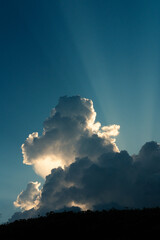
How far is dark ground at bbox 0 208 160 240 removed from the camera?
15125mm

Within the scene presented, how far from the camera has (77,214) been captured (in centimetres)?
2203

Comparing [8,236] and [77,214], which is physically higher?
[77,214]

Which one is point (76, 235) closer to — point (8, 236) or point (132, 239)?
point (132, 239)

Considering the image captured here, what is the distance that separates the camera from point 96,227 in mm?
16859

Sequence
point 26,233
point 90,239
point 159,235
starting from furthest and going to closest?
1. point 26,233
2. point 90,239
3. point 159,235

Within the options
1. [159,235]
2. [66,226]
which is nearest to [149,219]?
[159,235]

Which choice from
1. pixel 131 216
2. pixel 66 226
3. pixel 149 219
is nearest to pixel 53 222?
pixel 66 226

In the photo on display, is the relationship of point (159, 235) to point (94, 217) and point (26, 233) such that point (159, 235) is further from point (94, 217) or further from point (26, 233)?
point (26, 233)

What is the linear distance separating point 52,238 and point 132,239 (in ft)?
20.6

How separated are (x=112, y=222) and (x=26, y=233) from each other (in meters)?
7.55

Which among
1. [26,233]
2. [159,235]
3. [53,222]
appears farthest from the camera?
[53,222]

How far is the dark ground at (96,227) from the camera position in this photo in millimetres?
15125

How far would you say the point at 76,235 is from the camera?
1608 centimetres

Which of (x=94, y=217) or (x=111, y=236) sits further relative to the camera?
(x=94, y=217)
